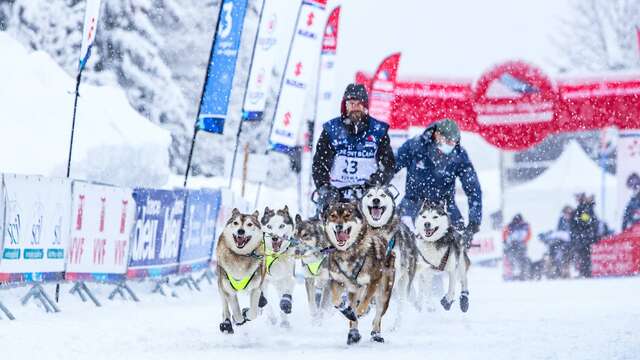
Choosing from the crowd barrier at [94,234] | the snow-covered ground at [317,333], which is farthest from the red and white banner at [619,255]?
the crowd barrier at [94,234]

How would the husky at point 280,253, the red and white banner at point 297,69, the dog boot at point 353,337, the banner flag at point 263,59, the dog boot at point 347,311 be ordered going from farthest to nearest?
the red and white banner at point 297,69 → the banner flag at point 263,59 → the husky at point 280,253 → the dog boot at point 353,337 → the dog boot at point 347,311

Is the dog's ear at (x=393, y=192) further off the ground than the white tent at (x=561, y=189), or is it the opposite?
the white tent at (x=561, y=189)

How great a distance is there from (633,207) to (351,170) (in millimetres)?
14106

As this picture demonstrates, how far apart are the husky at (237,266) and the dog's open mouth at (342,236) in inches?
32.9

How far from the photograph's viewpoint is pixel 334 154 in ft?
28.1

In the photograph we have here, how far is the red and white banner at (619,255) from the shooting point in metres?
21.4

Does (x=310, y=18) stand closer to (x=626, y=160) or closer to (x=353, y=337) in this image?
(x=626, y=160)

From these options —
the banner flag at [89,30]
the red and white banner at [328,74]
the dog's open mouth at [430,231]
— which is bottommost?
the dog's open mouth at [430,231]

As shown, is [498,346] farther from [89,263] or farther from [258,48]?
[258,48]

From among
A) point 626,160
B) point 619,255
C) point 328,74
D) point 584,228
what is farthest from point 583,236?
point 328,74

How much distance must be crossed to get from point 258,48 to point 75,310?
8.27 metres

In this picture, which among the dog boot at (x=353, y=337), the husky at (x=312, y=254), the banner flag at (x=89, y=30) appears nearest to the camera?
the dog boot at (x=353, y=337)

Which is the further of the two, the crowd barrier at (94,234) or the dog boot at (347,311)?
the crowd barrier at (94,234)

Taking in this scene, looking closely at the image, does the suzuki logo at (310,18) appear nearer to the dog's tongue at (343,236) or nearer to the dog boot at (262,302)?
the dog boot at (262,302)
